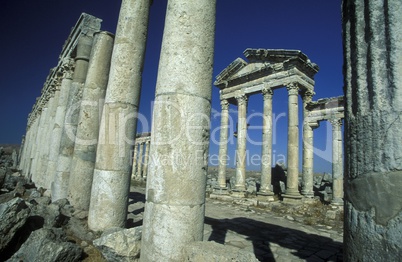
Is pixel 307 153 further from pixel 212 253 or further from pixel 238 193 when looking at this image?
pixel 212 253

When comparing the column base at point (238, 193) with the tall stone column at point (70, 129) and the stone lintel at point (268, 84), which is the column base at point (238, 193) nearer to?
the stone lintel at point (268, 84)

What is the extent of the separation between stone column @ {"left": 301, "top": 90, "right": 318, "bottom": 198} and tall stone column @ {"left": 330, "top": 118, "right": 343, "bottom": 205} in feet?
4.50

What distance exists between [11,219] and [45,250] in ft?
3.23

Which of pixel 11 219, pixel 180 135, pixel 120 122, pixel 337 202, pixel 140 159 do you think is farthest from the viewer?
pixel 140 159

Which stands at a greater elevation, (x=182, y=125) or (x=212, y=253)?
(x=182, y=125)

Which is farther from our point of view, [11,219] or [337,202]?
[337,202]

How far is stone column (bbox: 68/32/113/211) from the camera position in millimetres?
6625

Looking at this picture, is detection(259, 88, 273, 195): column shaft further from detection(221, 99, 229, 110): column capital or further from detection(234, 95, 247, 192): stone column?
detection(221, 99, 229, 110): column capital

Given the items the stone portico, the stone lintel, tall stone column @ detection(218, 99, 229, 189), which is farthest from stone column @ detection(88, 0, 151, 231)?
tall stone column @ detection(218, 99, 229, 189)

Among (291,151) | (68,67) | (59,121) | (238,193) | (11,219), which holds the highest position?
(68,67)

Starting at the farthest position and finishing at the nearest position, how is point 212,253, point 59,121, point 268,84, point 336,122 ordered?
1. point 268,84
2. point 336,122
3. point 59,121
4. point 212,253

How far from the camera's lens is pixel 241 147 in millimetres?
17766

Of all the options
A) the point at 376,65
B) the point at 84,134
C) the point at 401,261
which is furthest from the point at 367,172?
the point at 84,134

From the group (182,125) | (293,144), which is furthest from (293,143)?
(182,125)
